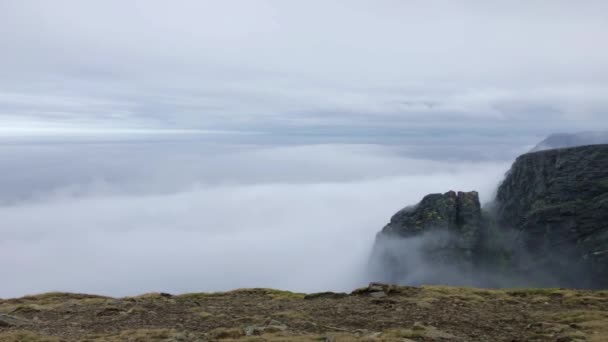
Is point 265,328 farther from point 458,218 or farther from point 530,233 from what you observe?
point 458,218

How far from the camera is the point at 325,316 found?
26.4 meters

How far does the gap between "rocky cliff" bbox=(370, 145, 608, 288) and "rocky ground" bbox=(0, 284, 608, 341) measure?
130242 millimetres

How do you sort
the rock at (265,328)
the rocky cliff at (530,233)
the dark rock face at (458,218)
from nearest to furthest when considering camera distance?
the rock at (265,328) → the rocky cliff at (530,233) → the dark rock face at (458,218)

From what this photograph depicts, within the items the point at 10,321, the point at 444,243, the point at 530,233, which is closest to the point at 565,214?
the point at 530,233

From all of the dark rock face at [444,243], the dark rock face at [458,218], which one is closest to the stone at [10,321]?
the dark rock face at [444,243]

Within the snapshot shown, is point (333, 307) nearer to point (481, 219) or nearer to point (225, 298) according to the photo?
point (225, 298)

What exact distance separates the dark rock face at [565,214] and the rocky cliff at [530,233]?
0.30 meters

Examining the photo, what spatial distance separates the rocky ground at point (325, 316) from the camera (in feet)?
71.9

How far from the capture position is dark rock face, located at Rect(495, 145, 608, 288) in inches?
5822

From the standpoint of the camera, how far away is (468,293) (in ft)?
109

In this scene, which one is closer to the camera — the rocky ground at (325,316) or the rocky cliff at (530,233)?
the rocky ground at (325,316)

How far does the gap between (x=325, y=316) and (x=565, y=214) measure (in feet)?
532

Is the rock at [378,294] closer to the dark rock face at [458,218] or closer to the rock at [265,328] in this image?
the rock at [265,328]

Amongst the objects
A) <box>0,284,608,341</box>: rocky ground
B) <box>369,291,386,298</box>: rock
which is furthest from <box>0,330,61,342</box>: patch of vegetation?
<box>369,291,386,298</box>: rock
